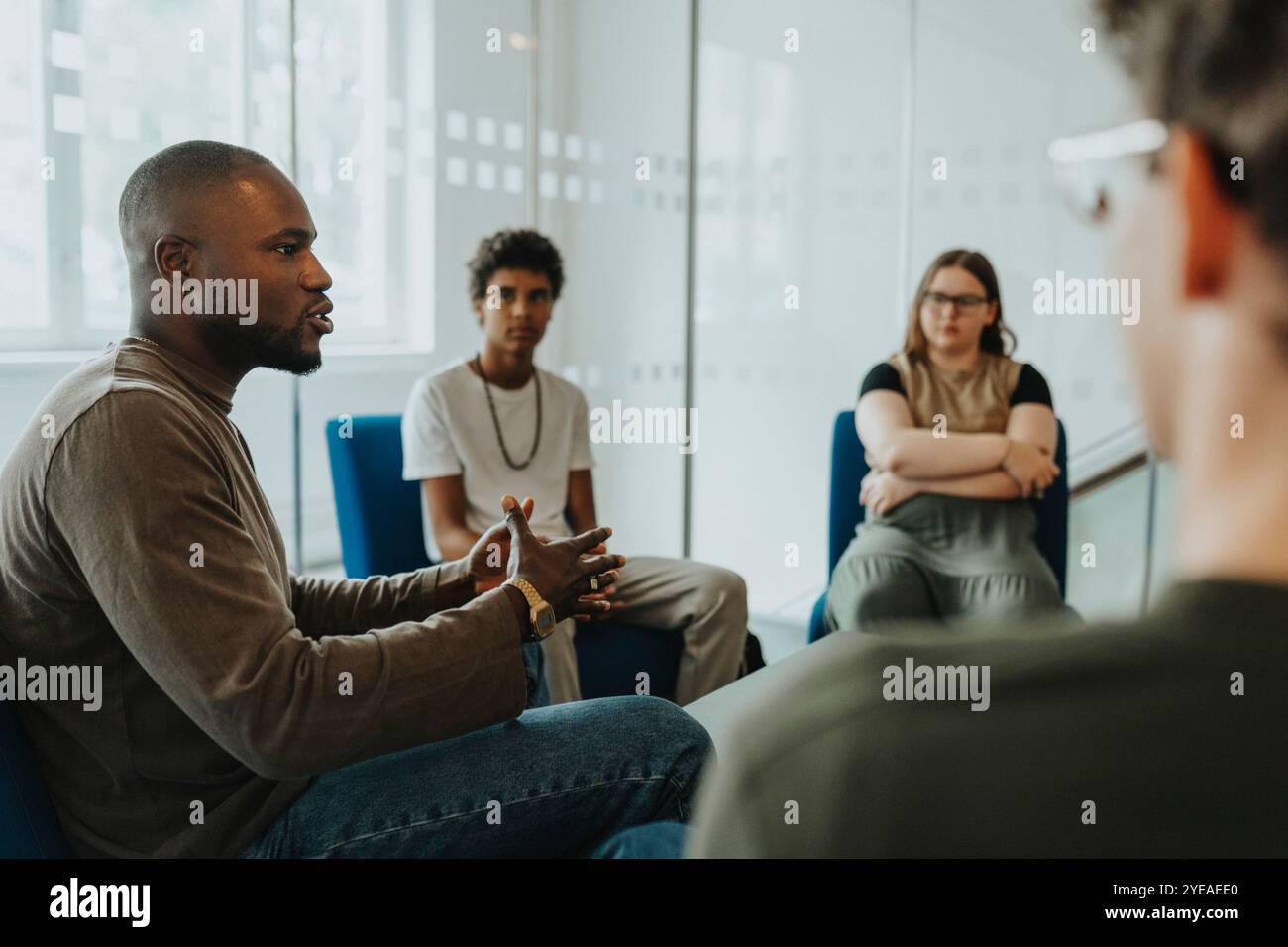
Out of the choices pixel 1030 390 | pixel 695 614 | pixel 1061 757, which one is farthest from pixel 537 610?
pixel 1030 390

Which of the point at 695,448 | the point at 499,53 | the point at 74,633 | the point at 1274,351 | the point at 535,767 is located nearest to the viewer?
the point at 1274,351

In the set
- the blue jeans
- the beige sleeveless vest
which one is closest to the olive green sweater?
the blue jeans

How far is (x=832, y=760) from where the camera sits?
1.43 ft

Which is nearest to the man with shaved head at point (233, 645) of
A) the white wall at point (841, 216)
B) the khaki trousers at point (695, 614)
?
the khaki trousers at point (695, 614)

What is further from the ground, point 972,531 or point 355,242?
point 355,242

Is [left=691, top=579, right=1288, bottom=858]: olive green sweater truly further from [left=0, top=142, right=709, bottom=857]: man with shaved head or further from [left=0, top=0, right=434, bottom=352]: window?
[left=0, top=0, right=434, bottom=352]: window

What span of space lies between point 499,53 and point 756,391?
1.62m

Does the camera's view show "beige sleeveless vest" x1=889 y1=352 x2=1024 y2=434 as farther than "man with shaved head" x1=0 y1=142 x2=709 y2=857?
Yes

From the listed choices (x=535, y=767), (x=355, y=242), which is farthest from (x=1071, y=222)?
(x=535, y=767)

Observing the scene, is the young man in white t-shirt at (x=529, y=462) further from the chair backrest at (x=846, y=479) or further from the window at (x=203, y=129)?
the window at (x=203, y=129)

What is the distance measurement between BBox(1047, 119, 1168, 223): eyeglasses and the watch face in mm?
903

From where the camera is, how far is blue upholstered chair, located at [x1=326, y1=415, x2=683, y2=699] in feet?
8.63

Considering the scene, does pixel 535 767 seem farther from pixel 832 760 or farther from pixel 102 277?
pixel 102 277

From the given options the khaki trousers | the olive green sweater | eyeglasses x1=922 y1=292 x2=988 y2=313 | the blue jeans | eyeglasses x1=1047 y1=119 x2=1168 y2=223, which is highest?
eyeglasses x1=922 y1=292 x2=988 y2=313
